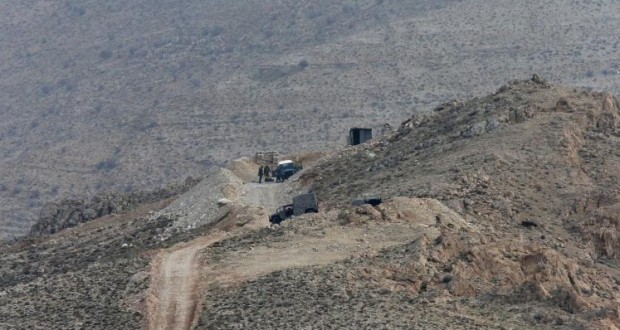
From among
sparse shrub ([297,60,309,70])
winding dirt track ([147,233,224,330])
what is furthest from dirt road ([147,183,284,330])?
sparse shrub ([297,60,309,70])

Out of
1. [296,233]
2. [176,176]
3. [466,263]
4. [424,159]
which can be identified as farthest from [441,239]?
[176,176]

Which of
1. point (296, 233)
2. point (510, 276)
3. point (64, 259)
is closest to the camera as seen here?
point (510, 276)

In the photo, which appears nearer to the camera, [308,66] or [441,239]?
[441,239]

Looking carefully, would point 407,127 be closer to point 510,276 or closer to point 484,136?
point 484,136

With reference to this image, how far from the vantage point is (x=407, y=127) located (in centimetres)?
5403

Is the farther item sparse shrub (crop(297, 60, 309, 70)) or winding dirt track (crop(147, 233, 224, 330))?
sparse shrub (crop(297, 60, 309, 70))

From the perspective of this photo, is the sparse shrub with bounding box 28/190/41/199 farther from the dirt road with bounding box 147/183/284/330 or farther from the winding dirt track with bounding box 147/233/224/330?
the winding dirt track with bounding box 147/233/224/330

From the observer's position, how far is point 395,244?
36.5 m

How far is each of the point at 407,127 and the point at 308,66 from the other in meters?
60.7

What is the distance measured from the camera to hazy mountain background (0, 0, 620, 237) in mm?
104438

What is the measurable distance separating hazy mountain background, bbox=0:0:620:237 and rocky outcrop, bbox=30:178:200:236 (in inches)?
1298

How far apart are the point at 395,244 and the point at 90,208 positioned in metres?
26.1

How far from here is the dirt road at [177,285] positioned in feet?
108

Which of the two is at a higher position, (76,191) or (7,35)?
(7,35)
